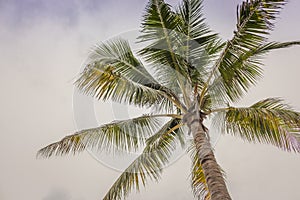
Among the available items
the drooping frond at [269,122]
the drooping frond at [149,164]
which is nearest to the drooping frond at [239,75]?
the drooping frond at [269,122]

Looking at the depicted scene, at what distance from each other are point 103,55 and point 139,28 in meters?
1.08

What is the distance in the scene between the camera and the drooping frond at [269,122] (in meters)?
6.97

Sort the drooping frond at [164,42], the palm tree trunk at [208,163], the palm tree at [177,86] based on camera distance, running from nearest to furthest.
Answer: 1. the palm tree trunk at [208,163]
2. the palm tree at [177,86]
3. the drooping frond at [164,42]

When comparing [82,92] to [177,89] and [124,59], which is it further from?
[177,89]

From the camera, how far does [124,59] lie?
8.29 metres

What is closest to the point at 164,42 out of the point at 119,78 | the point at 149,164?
the point at 119,78

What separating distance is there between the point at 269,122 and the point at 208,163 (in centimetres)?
176

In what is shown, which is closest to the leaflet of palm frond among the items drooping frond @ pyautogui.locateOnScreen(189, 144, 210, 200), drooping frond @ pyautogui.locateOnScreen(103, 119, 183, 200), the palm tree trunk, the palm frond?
drooping frond @ pyautogui.locateOnScreen(103, 119, 183, 200)

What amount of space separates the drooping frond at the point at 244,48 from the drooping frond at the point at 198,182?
5.93 ft

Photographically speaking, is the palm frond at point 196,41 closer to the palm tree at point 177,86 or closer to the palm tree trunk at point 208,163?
A: the palm tree at point 177,86

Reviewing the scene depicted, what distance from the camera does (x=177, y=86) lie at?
27.9 ft

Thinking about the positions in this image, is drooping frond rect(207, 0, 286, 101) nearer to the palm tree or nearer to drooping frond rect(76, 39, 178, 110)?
the palm tree

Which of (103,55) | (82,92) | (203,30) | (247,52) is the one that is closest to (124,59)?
(103,55)

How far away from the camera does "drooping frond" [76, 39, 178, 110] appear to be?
782 cm
